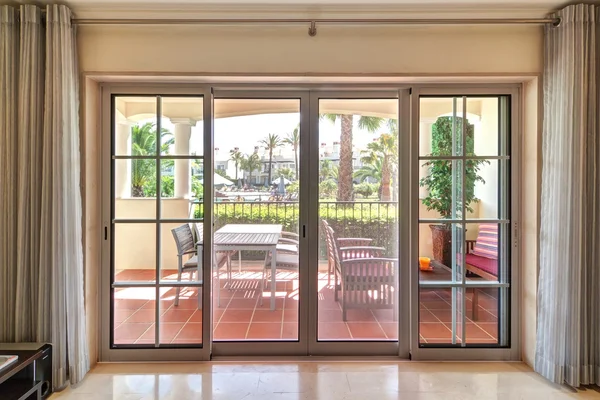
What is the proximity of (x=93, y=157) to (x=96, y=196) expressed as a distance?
0.90 feet

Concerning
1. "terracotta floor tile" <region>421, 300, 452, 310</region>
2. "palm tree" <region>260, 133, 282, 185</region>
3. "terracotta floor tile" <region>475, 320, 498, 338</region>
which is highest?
"palm tree" <region>260, 133, 282, 185</region>

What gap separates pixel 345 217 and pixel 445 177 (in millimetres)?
792

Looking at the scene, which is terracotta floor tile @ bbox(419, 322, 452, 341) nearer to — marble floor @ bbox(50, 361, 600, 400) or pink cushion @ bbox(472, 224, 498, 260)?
marble floor @ bbox(50, 361, 600, 400)

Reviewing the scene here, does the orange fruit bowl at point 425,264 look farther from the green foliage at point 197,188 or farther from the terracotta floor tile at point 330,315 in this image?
the green foliage at point 197,188

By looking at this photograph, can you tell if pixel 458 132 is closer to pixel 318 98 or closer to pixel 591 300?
pixel 318 98

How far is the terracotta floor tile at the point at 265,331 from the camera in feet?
7.95

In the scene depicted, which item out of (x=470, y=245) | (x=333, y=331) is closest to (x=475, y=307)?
(x=470, y=245)

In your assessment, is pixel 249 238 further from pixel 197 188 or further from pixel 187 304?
pixel 187 304

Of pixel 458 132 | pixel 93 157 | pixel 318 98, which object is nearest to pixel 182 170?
pixel 93 157

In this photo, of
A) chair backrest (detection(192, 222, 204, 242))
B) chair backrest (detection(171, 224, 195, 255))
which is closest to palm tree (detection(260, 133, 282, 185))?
chair backrest (detection(192, 222, 204, 242))

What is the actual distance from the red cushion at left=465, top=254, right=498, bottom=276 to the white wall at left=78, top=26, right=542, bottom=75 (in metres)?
1.31

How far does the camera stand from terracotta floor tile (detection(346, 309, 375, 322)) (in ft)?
8.09

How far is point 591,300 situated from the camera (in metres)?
2.03

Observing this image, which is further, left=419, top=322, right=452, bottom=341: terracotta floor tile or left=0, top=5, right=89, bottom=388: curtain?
left=419, top=322, right=452, bottom=341: terracotta floor tile
